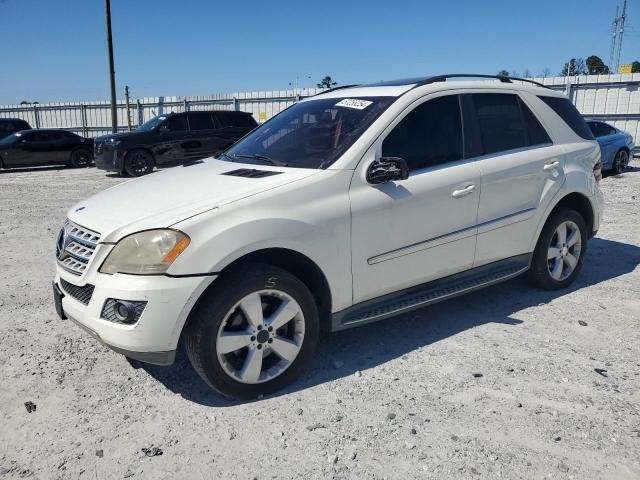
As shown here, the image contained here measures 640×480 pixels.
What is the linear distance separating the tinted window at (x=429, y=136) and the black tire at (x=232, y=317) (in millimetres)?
1131

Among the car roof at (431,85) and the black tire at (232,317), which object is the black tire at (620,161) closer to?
the car roof at (431,85)

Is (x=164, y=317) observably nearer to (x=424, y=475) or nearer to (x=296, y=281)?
(x=296, y=281)

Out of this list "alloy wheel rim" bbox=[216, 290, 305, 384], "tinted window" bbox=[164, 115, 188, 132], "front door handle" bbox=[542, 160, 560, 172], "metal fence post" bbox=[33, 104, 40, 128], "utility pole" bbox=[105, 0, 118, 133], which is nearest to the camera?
"alloy wheel rim" bbox=[216, 290, 305, 384]

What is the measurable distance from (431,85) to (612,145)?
10808 mm

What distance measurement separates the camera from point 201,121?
14344mm

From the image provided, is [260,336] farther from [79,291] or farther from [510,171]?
[510,171]

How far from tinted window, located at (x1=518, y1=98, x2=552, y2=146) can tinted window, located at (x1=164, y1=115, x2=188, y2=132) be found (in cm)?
1119

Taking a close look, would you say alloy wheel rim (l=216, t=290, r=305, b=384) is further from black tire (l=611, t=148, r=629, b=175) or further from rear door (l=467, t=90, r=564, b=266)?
black tire (l=611, t=148, r=629, b=175)

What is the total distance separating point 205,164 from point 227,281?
1492mm

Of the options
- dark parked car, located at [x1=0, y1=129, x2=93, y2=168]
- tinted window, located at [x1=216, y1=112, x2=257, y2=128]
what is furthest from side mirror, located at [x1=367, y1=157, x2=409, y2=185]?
dark parked car, located at [x1=0, y1=129, x2=93, y2=168]

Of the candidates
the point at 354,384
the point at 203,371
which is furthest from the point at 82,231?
the point at 354,384

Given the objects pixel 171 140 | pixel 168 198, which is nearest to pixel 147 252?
pixel 168 198

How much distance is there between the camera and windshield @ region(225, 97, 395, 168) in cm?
354

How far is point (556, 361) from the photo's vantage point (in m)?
3.56
